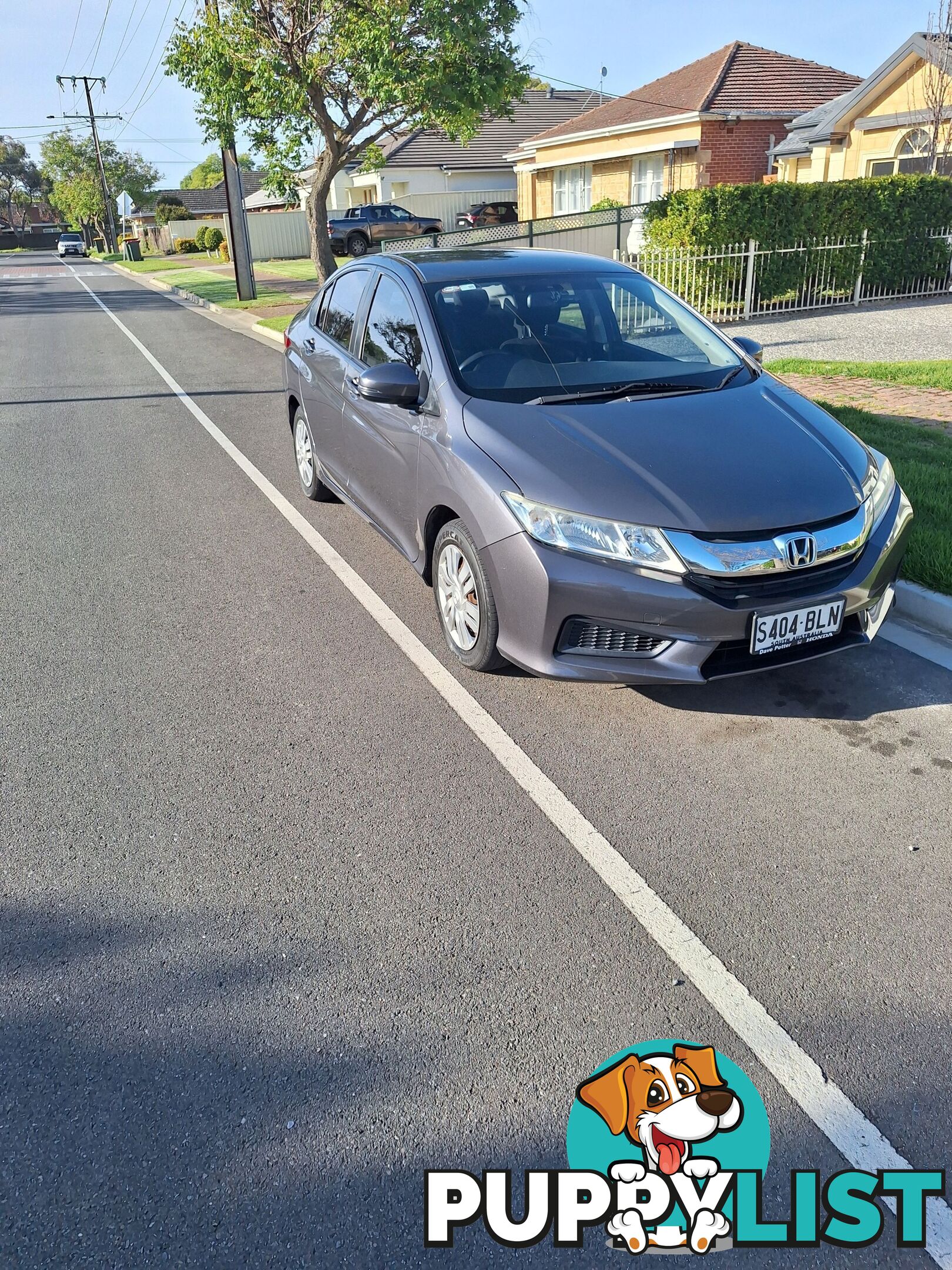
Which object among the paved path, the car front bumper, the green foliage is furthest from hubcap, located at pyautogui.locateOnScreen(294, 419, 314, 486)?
the green foliage

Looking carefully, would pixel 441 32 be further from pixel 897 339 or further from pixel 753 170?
pixel 753 170

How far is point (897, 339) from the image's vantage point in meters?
12.9

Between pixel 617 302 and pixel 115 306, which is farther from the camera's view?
pixel 115 306

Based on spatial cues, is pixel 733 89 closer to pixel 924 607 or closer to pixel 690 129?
pixel 690 129

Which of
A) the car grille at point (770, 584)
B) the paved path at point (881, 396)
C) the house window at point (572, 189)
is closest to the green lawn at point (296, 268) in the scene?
the house window at point (572, 189)

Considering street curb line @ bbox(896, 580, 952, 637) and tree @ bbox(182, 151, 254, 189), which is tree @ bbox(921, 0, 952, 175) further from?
tree @ bbox(182, 151, 254, 189)

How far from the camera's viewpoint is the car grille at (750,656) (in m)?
3.67

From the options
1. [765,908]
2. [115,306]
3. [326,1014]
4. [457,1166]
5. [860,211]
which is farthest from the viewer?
[115,306]

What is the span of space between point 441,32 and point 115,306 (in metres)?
15.7

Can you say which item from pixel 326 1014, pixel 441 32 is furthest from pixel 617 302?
pixel 441 32

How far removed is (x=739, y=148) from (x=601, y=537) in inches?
1115

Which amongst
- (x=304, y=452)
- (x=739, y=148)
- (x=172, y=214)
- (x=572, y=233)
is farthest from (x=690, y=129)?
(x=172, y=214)

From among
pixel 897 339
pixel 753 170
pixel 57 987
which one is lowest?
pixel 57 987

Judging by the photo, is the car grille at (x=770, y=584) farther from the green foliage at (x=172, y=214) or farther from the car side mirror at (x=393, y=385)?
the green foliage at (x=172, y=214)
